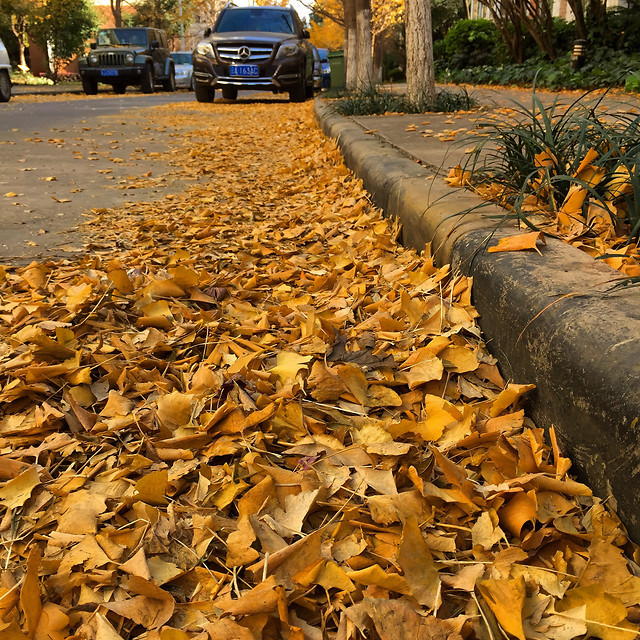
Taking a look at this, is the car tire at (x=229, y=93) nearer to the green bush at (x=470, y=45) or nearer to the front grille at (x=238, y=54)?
the front grille at (x=238, y=54)

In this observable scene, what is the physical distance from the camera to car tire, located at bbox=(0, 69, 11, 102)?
13545 mm

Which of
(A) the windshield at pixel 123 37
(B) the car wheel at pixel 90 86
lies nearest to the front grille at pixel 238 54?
(A) the windshield at pixel 123 37

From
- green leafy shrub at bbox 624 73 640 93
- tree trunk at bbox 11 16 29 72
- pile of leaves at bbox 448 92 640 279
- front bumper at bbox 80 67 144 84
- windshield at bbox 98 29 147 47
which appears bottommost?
pile of leaves at bbox 448 92 640 279

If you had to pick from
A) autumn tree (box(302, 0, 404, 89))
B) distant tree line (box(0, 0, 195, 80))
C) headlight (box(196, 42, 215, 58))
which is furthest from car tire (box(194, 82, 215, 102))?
distant tree line (box(0, 0, 195, 80))

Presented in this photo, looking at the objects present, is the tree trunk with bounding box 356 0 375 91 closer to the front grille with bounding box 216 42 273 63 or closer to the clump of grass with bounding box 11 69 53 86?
the front grille with bounding box 216 42 273 63

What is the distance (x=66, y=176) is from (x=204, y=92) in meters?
9.10

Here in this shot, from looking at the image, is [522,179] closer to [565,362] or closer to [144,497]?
[565,362]

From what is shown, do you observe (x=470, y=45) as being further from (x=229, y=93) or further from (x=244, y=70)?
(x=244, y=70)

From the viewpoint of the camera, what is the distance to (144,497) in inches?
49.6

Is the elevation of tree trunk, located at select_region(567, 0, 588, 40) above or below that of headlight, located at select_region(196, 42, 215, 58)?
above

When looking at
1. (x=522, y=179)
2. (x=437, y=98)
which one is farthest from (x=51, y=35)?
(x=522, y=179)

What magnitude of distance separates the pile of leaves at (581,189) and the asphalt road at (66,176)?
190 centimetres

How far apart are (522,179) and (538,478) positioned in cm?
137

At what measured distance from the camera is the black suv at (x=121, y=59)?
1827 cm
